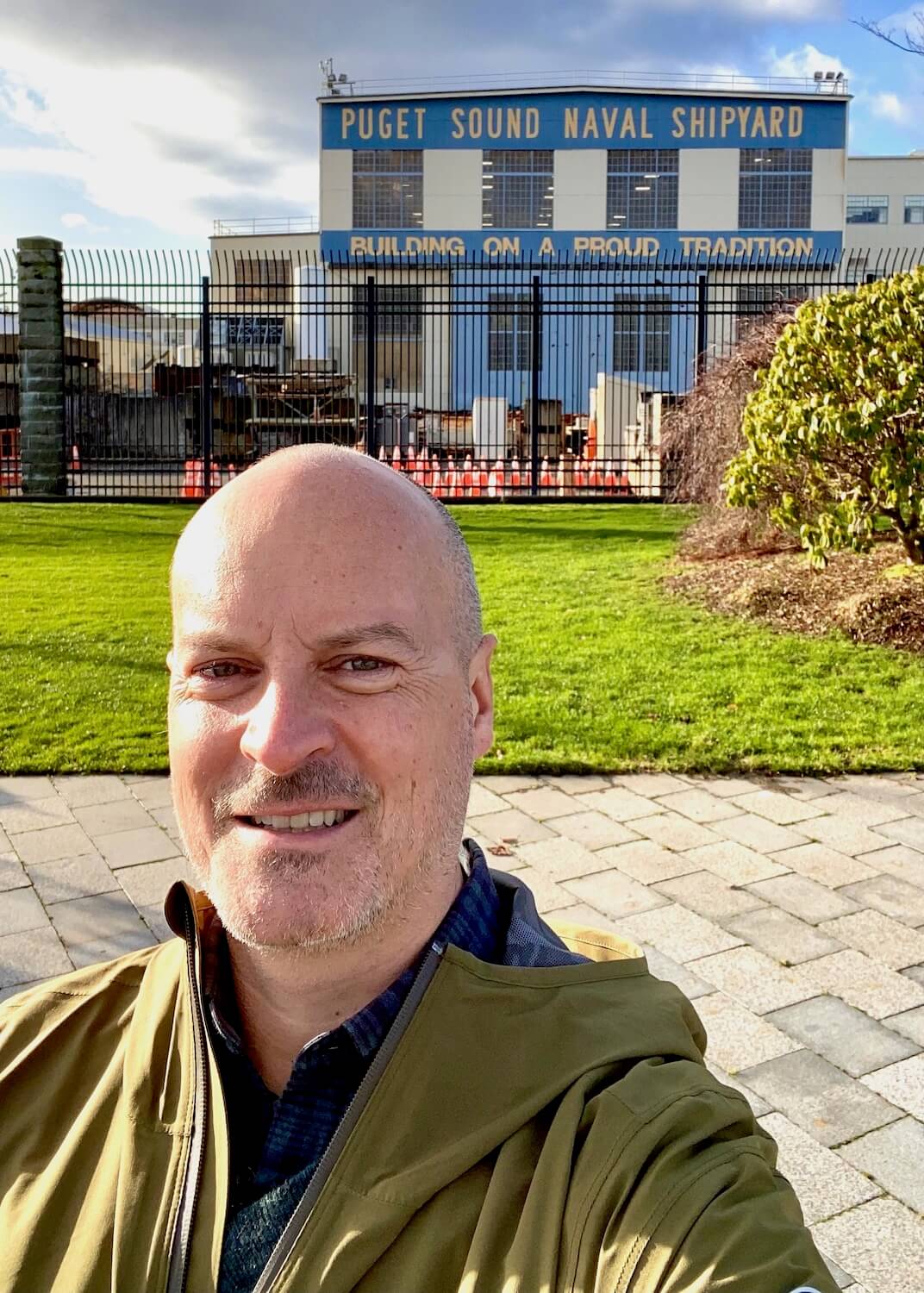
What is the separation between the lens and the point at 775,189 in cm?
4272

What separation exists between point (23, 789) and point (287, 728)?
190 inches

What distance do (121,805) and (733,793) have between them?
9.47 ft

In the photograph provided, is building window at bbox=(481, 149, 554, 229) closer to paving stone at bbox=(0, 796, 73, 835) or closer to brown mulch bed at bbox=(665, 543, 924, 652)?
brown mulch bed at bbox=(665, 543, 924, 652)

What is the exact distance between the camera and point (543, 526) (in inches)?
585

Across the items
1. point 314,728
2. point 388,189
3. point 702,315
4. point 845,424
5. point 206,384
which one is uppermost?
point 388,189

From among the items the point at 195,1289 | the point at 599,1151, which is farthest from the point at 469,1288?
the point at 195,1289

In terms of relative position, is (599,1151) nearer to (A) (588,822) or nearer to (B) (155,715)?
(A) (588,822)

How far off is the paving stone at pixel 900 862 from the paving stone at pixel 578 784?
138 cm

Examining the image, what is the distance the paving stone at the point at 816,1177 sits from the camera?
9.05 ft

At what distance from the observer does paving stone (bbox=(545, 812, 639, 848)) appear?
512cm

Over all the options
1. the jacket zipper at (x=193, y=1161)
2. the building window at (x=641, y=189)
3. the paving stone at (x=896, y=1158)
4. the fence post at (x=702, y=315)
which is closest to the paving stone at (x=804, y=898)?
the paving stone at (x=896, y=1158)

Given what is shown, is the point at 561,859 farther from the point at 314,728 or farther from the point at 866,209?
the point at 866,209

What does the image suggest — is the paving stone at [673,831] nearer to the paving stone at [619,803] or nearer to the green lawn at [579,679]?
the paving stone at [619,803]

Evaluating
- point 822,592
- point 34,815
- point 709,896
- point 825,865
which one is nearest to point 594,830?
point 709,896
